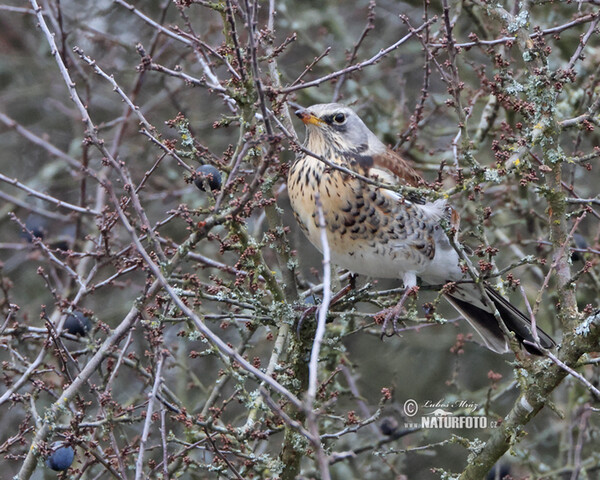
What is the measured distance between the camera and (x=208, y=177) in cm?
337

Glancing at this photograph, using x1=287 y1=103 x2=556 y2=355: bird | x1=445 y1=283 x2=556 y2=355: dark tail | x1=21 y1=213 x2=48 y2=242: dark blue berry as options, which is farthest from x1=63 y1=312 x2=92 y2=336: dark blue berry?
x1=445 y1=283 x2=556 y2=355: dark tail

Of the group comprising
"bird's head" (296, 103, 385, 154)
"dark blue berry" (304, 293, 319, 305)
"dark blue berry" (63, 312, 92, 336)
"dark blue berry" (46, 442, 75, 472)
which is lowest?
"dark blue berry" (46, 442, 75, 472)

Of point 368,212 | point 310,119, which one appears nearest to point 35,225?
point 310,119

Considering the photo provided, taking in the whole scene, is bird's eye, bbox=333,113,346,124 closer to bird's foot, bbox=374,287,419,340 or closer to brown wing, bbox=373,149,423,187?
brown wing, bbox=373,149,423,187

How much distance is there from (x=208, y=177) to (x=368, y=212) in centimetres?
117

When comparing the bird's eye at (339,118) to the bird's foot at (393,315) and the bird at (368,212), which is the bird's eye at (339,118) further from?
Result: the bird's foot at (393,315)

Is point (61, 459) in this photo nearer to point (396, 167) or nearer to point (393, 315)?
point (393, 315)

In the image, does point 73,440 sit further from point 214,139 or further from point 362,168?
point 214,139

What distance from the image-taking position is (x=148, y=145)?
23.3ft

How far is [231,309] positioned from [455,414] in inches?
59.2

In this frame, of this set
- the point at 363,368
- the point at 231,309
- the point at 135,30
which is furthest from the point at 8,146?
the point at 231,309

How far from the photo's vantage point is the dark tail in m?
4.54

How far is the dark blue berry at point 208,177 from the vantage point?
328cm

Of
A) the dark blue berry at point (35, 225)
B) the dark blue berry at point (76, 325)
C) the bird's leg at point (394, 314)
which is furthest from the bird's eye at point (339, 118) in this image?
the dark blue berry at point (35, 225)
